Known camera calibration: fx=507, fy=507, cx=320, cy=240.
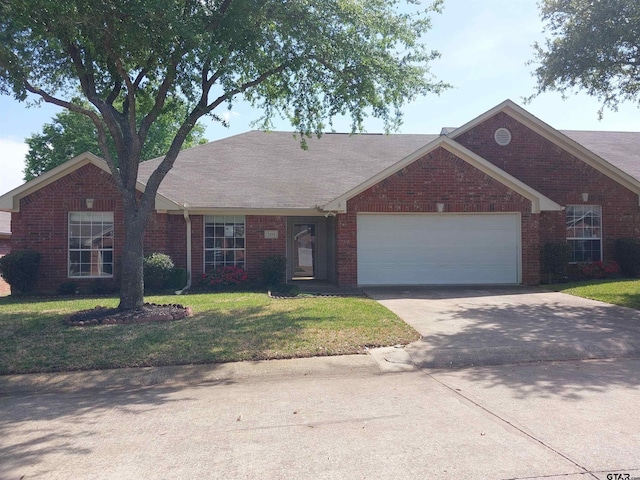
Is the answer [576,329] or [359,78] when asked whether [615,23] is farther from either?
[576,329]

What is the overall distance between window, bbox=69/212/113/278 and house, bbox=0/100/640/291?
3 centimetres

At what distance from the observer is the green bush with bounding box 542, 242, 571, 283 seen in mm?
15531

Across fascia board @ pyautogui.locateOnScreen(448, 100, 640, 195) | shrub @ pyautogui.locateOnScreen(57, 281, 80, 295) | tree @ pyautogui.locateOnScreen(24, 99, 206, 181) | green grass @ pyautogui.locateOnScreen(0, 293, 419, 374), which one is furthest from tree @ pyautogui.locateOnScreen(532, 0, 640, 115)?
tree @ pyautogui.locateOnScreen(24, 99, 206, 181)

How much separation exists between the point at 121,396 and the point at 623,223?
16.7m

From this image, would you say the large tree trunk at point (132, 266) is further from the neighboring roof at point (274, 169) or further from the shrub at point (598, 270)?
the shrub at point (598, 270)

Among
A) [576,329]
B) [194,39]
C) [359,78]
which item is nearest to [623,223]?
[576,329]

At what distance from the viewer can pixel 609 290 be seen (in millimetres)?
13445

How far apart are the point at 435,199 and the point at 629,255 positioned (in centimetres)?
673

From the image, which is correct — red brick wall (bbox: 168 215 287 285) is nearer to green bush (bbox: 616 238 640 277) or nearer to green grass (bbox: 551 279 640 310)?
green grass (bbox: 551 279 640 310)

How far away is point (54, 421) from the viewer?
5238 millimetres

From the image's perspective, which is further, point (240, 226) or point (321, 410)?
point (240, 226)

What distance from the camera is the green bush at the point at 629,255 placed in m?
16.1

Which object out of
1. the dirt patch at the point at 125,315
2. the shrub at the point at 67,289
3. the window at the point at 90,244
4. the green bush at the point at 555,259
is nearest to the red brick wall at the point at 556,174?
the green bush at the point at 555,259

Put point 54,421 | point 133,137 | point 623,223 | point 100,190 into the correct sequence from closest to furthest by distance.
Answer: point 54,421, point 133,137, point 100,190, point 623,223
